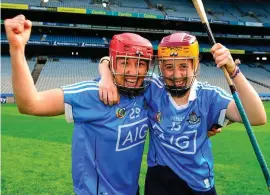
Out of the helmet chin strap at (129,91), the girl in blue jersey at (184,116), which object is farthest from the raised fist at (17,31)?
the girl in blue jersey at (184,116)

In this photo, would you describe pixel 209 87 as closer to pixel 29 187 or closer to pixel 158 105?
pixel 158 105

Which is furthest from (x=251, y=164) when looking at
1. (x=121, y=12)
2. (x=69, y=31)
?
(x=69, y=31)

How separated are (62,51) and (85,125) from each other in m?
26.7

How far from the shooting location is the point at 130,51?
7.73 ft

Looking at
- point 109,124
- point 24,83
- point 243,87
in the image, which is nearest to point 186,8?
point 243,87

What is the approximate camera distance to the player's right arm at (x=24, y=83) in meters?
1.81

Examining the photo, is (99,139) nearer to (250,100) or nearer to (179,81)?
(179,81)

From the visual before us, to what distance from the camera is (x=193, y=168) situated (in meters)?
2.51

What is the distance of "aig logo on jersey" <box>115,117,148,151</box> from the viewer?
2.30m

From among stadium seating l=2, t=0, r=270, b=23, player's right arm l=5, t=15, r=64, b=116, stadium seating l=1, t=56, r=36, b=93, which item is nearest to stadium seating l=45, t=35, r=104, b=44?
stadium seating l=1, t=56, r=36, b=93

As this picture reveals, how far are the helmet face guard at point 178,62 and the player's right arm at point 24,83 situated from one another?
2.58 feet

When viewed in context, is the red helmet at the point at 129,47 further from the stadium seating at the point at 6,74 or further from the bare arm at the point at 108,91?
the stadium seating at the point at 6,74

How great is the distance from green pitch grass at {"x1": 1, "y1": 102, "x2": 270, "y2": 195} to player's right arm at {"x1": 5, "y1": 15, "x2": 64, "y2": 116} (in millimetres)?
2851

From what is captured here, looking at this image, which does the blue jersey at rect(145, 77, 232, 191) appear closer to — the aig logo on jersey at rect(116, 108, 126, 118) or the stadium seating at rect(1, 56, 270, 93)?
the aig logo on jersey at rect(116, 108, 126, 118)
